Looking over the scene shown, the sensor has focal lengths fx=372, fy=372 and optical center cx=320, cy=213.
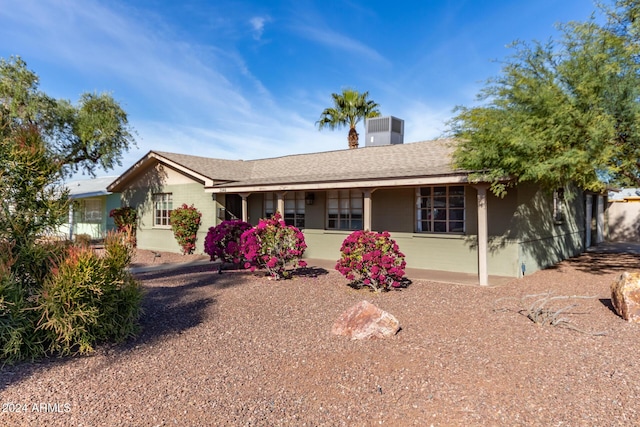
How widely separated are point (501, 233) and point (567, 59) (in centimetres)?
431

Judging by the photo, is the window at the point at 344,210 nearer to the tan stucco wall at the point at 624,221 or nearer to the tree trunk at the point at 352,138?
the tree trunk at the point at 352,138

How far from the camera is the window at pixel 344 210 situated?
12.6m

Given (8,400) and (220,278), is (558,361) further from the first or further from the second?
(220,278)

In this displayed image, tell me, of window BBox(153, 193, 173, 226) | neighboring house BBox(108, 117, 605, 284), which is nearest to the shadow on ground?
neighboring house BBox(108, 117, 605, 284)

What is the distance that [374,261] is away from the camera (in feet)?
25.2

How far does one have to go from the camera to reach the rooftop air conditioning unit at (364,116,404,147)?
15836 millimetres

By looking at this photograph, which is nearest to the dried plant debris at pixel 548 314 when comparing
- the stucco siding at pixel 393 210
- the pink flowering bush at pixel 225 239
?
the stucco siding at pixel 393 210

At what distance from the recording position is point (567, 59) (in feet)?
27.9

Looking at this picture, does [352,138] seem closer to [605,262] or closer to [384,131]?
[384,131]

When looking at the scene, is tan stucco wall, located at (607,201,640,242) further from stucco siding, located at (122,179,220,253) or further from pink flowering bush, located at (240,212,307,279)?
stucco siding, located at (122,179,220,253)

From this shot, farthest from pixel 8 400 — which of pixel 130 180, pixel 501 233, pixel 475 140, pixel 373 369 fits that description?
pixel 130 180

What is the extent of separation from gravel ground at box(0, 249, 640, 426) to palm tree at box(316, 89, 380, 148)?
18250 mm

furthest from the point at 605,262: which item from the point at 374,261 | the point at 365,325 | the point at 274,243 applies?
the point at 365,325

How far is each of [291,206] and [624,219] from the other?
63.5ft
